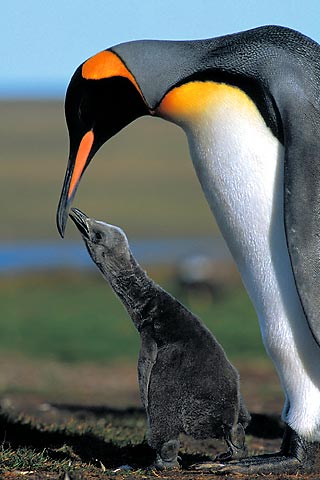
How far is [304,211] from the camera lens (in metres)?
4.79

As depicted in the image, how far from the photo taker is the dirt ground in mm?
5383

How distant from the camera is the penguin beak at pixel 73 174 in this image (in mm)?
5266

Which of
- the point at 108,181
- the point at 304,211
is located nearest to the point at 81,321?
the point at 304,211

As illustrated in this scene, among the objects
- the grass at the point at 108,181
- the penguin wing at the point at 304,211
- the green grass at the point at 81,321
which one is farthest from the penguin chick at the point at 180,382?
the grass at the point at 108,181

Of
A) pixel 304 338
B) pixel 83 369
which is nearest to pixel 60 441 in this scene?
pixel 304 338

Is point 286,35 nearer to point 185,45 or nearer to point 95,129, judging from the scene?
point 185,45

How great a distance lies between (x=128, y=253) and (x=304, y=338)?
95 cm

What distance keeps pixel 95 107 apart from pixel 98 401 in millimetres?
4019

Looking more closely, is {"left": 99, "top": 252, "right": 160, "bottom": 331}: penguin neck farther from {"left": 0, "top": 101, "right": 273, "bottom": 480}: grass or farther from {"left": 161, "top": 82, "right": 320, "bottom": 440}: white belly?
{"left": 0, "top": 101, "right": 273, "bottom": 480}: grass

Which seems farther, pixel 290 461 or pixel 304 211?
pixel 290 461

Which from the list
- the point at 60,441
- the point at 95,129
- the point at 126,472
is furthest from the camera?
the point at 60,441

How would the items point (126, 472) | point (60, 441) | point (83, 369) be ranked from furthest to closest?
1. point (83, 369)
2. point (60, 441)
3. point (126, 472)

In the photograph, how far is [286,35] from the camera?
5.17 meters

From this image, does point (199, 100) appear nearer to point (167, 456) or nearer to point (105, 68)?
point (105, 68)
